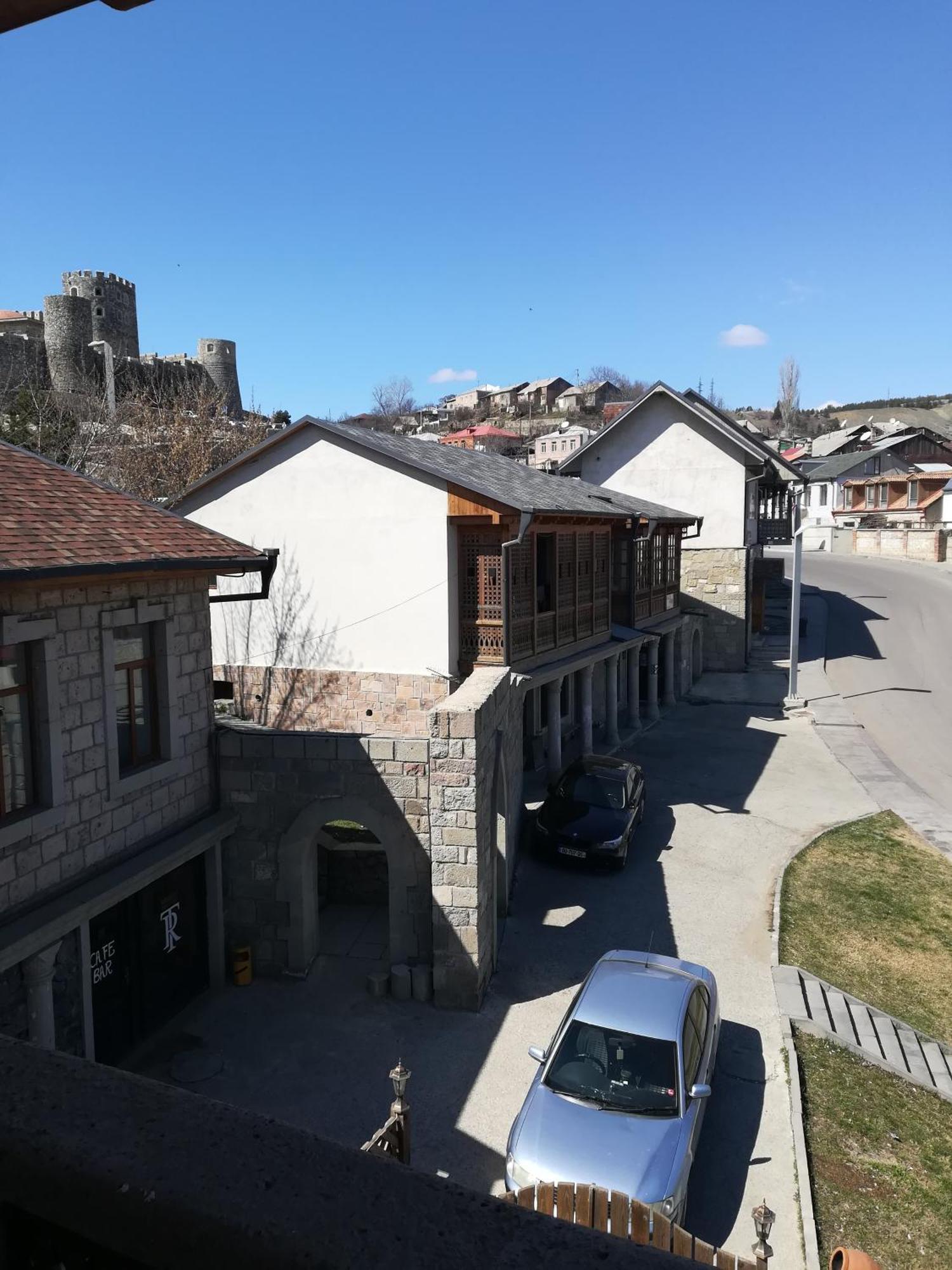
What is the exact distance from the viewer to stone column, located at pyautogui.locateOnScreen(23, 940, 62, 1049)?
8.76m

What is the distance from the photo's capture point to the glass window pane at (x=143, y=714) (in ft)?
35.3

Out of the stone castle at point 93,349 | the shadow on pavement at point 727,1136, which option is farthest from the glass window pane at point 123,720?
the stone castle at point 93,349

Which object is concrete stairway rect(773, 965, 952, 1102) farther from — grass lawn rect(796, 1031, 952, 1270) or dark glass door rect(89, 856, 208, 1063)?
dark glass door rect(89, 856, 208, 1063)

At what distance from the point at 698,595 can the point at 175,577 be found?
28.3 m

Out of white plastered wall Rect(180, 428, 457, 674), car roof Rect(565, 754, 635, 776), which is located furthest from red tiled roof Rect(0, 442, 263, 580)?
car roof Rect(565, 754, 635, 776)

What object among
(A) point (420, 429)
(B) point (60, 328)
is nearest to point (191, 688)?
(B) point (60, 328)

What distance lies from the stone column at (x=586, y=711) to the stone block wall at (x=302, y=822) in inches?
464

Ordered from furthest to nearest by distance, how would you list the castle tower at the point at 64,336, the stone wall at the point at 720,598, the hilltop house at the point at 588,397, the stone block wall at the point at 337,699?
the hilltop house at the point at 588,397, the castle tower at the point at 64,336, the stone wall at the point at 720,598, the stone block wall at the point at 337,699

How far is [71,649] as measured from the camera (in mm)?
9352

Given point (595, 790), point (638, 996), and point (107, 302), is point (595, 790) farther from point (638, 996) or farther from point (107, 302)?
point (107, 302)

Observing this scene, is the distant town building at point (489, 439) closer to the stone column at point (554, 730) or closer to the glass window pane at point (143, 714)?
the stone column at point (554, 730)

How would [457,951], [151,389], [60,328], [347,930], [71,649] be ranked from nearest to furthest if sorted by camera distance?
[71,649] → [457,951] → [347,930] → [151,389] → [60,328]

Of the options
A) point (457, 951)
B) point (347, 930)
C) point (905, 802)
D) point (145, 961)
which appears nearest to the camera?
point (145, 961)

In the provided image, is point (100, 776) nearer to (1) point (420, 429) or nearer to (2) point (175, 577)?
(2) point (175, 577)
